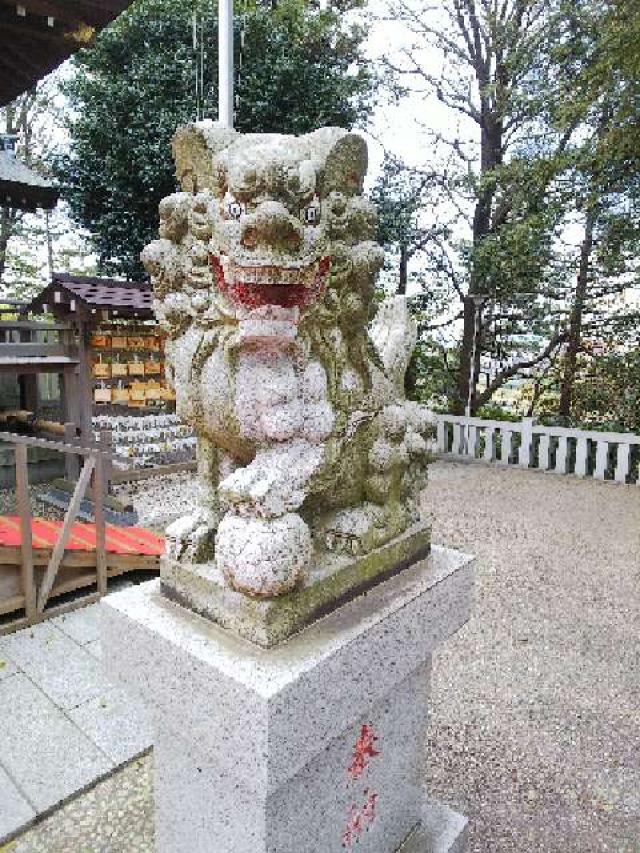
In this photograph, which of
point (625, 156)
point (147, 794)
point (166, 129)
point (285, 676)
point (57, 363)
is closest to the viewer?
point (285, 676)

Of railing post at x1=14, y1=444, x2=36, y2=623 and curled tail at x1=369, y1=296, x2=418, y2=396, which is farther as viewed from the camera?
Answer: railing post at x1=14, y1=444, x2=36, y2=623

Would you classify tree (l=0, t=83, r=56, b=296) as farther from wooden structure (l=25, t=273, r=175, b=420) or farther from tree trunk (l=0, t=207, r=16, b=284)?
wooden structure (l=25, t=273, r=175, b=420)

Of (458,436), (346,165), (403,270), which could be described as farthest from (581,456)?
(346,165)

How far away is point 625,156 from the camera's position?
7.12m

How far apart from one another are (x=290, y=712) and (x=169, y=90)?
982 cm

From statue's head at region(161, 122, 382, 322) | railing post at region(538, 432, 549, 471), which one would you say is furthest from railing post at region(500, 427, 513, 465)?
statue's head at region(161, 122, 382, 322)

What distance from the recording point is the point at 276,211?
1.10 meters

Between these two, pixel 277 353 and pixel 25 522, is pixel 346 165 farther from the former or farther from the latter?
pixel 25 522

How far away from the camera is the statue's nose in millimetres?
1102

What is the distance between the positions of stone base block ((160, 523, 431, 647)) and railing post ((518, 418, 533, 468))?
7.11 meters

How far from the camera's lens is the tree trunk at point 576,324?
814 centimetres

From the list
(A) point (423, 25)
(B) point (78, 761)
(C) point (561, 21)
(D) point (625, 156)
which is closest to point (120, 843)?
(B) point (78, 761)

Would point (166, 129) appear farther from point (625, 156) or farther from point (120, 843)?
point (120, 843)

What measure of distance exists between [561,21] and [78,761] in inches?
379
